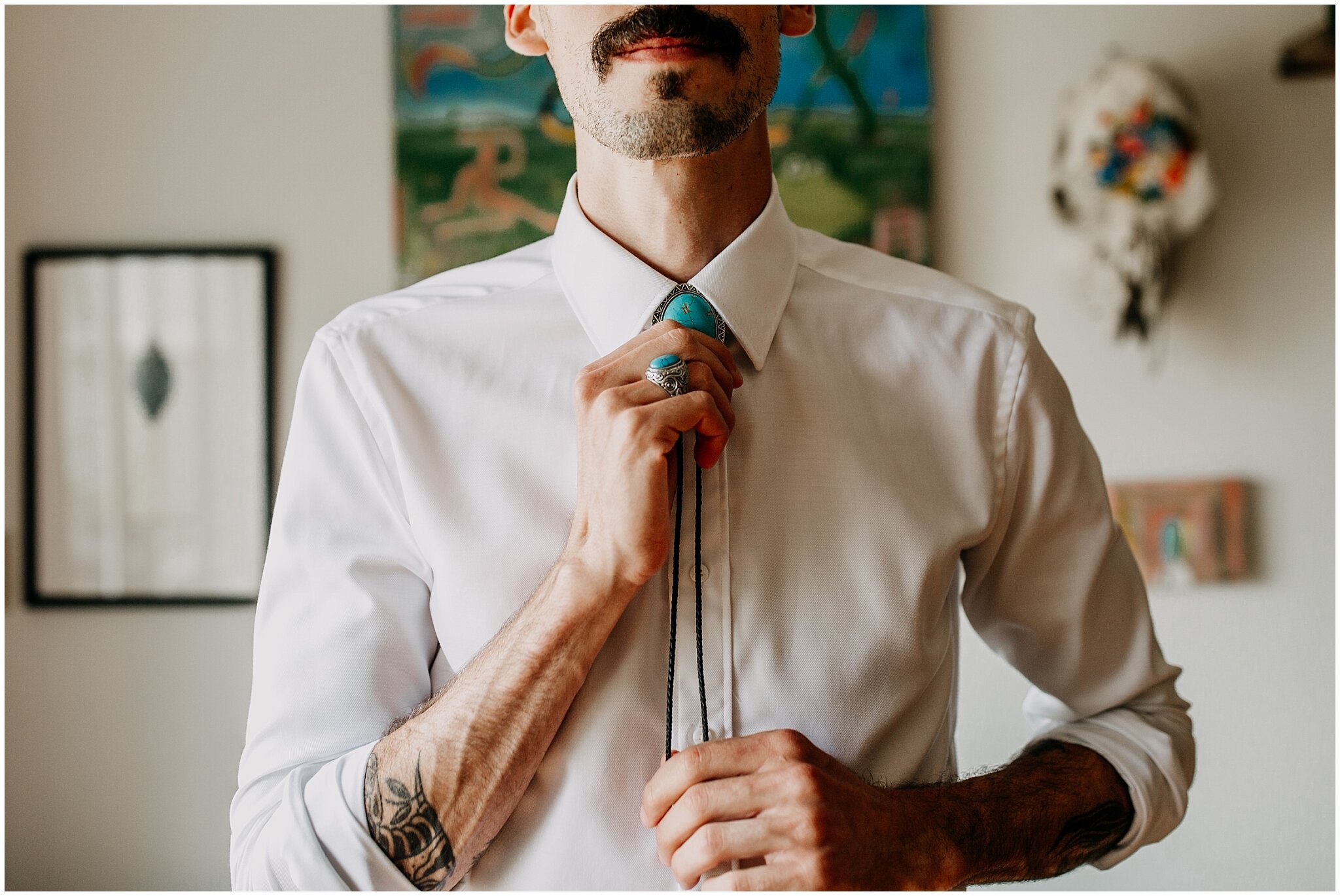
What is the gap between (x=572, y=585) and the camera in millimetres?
745

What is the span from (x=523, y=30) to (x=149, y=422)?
1.36 metres

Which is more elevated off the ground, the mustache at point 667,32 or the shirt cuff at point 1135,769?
the mustache at point 667,32

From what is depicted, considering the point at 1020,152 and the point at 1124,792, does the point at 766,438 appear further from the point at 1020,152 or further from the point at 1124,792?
the point at 1020,152

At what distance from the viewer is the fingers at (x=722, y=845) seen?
0.71 meters

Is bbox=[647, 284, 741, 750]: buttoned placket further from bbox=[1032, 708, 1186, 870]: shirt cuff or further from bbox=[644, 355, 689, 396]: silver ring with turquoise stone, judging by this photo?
bbox=[1032, 708, 1186, 870]: shirt cuff

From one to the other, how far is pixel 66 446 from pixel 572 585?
161 cm

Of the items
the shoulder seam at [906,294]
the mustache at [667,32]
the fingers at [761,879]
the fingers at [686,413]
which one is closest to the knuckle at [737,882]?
the fingers at [761,879]

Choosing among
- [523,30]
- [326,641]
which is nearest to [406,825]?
[326,641]

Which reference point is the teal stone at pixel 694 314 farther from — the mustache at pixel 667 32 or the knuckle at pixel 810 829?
the knuckle at pixel 810 829

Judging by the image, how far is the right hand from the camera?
2.34 feet

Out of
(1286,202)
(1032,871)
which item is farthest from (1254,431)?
(1032,871)

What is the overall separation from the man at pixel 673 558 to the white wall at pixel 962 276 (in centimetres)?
103

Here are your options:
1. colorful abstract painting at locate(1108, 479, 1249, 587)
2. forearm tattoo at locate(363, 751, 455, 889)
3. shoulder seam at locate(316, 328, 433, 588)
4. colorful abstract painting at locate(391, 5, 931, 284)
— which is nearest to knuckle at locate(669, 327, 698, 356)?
shoulder seam at locate(316, 328, 433, 588)

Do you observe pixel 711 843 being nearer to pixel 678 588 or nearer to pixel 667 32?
pixel 678 588
